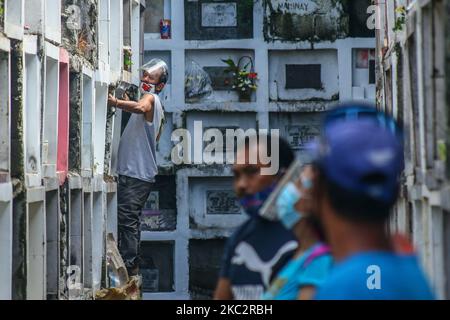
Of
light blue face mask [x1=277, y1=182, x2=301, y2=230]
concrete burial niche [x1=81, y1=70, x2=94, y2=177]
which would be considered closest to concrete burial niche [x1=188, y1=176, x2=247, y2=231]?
concrete burial niche [x1=81, y1=70, x2=94, y2=177]

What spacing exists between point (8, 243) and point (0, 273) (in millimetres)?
246

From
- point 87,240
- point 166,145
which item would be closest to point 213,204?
point 166,145

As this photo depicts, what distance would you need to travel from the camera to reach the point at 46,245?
965cm

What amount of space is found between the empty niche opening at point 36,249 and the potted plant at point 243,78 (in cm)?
581

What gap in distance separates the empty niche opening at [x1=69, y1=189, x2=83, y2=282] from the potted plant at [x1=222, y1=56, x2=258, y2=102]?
4270 millimetres

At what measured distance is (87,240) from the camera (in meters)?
11.3

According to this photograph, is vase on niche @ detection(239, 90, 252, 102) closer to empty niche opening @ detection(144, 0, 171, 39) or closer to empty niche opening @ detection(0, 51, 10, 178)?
empty niche opening @ detection(144, 0, 171, 39)

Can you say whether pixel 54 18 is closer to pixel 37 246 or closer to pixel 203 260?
pixel 37 246

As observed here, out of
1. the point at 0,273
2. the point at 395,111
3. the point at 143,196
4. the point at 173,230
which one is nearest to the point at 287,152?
the point at 0,273

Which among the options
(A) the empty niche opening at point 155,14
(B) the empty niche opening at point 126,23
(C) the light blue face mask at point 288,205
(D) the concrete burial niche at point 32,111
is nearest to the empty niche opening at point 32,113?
(D) the concrete burial niche at point 32,111

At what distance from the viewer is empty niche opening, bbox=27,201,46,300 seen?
9062 millimetres

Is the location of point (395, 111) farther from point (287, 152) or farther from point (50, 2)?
point (287, 152)

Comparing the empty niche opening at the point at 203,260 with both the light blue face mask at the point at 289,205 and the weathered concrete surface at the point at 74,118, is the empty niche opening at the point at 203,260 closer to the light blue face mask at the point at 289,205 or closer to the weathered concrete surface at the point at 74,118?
the weathered concrete surface at the point at 74,118

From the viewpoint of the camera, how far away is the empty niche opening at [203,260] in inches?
583
